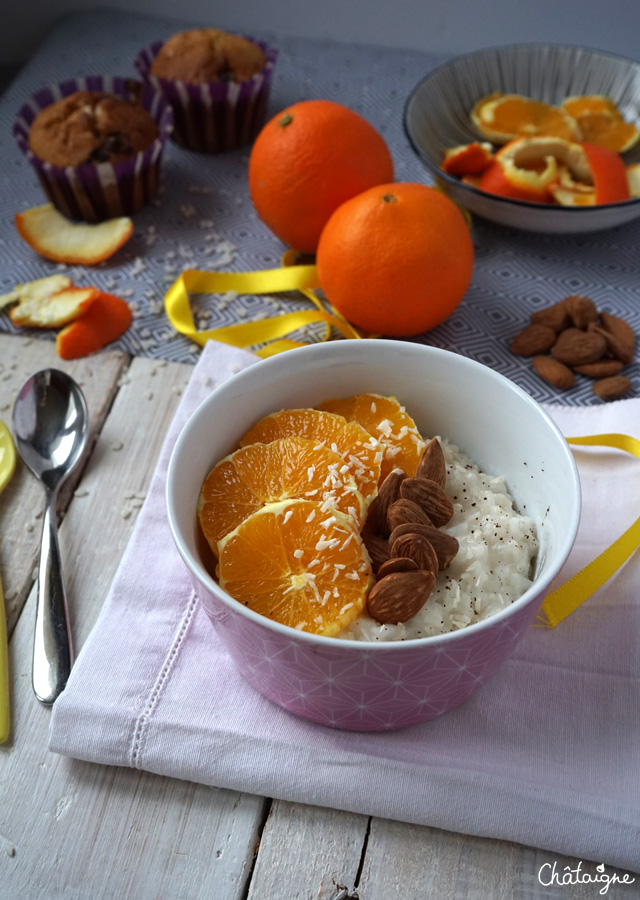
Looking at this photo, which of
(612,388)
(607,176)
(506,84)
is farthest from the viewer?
(506,84)

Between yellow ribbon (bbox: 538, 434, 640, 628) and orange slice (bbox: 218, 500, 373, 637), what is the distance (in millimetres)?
243

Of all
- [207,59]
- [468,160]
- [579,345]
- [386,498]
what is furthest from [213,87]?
[386,498]

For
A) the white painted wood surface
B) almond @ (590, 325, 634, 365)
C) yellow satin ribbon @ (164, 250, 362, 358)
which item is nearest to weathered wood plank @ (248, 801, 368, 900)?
the white painted wood surface

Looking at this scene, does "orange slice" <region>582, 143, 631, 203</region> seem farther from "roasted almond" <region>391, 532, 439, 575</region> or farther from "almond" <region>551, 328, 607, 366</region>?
"roasted almond" <region>391, 532, 439, 575</region>

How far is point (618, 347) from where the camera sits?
1.29 m

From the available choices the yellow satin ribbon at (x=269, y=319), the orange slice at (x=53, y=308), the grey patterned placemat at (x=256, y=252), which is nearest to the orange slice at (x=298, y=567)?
the yellow satin ribbon at (x=269, y=319)

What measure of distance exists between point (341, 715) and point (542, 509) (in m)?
0.32

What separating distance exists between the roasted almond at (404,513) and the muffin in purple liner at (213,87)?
3.84 feet

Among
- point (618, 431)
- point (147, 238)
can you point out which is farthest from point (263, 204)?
point (618, 431)

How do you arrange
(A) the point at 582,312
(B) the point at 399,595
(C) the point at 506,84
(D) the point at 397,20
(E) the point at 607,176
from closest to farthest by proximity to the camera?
(B) the point at 399,595 < (A) the point at 582,312 < (E) the point at 607,176 < (C) the point at 506,84 < (D) the point at 397,20

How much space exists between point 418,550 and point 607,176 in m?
0.98

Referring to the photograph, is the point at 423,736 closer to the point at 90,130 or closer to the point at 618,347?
the point at 618,347

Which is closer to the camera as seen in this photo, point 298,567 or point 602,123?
point 298,567

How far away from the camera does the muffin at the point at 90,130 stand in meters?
1.52
